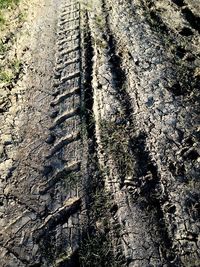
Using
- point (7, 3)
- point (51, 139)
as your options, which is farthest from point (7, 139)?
point (7, 3)

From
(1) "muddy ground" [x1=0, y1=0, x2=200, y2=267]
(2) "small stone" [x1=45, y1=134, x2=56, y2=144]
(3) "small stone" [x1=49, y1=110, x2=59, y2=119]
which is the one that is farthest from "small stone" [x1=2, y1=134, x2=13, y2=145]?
(3) "small stone" [x1=49, y1=110, x2=59, y2=119]

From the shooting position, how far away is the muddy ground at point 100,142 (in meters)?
2.74

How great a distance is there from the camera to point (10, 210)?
3029 millimetres

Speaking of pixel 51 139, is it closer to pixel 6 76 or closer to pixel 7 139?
pixel 7 139

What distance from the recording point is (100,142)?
3.47 meters

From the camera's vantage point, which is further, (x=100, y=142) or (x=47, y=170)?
(x=100, y=142)

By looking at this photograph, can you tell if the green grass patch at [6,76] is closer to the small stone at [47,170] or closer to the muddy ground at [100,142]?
the muddy ground at [100,142]

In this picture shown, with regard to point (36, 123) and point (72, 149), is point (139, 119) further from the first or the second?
point (36, 123)

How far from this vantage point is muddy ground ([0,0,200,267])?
274 cm

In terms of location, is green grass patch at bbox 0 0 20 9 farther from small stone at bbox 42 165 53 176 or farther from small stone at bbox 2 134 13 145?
small stone at bbox 42 165 53 176

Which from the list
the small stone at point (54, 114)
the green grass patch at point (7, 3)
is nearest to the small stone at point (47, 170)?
the small stone at point (54, 114)

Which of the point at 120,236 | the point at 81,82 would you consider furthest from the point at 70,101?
the point at 120,236

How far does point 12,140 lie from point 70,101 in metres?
0.85

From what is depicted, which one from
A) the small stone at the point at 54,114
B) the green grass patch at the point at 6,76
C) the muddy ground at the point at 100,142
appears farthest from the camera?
the green grass patch at the point at 6,76
